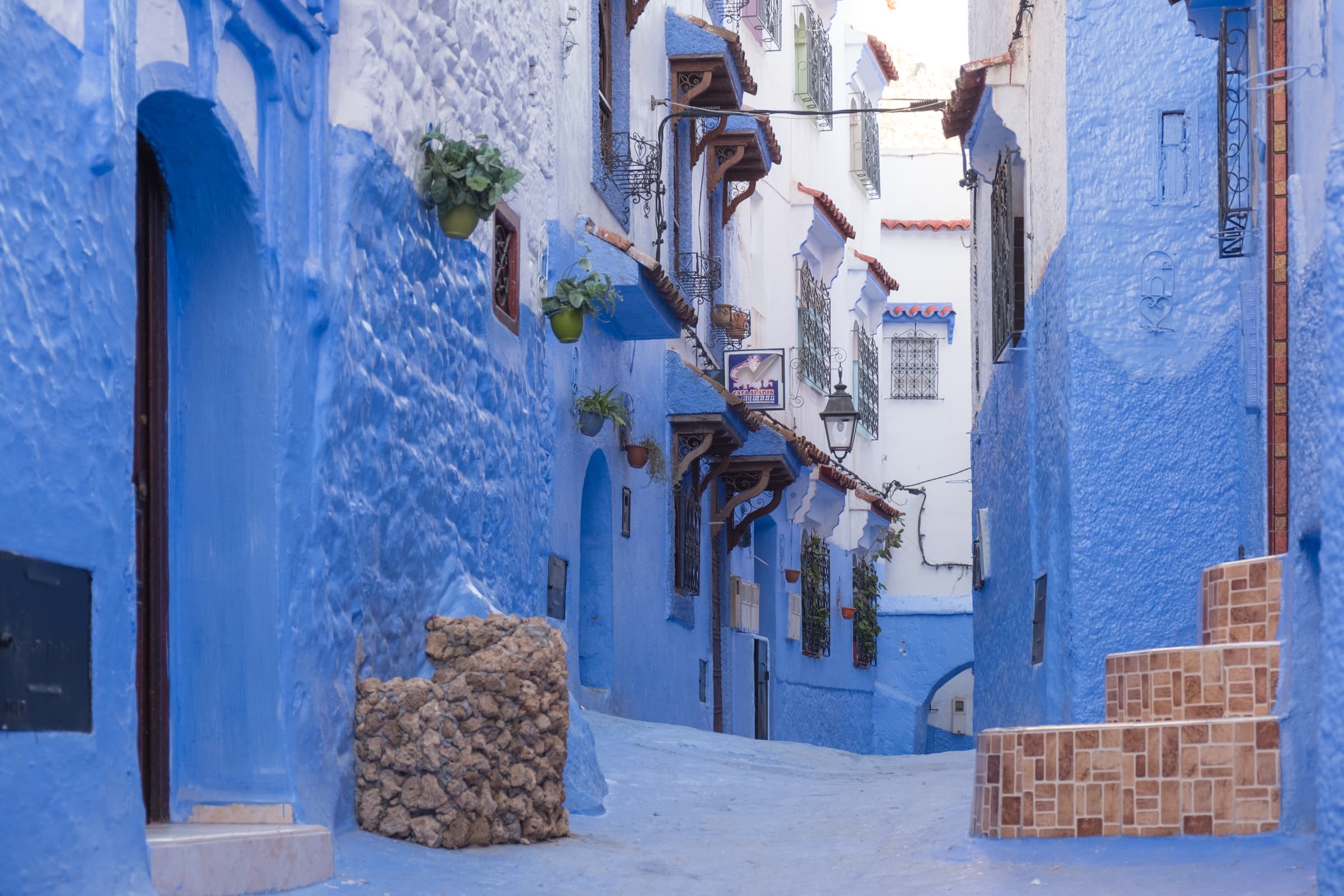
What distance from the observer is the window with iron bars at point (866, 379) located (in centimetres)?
2831

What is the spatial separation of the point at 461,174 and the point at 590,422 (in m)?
4.74

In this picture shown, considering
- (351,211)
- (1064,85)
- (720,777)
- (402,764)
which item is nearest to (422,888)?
(402,764)

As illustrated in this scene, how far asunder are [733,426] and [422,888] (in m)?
10.6

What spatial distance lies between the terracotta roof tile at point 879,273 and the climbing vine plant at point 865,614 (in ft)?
15.6

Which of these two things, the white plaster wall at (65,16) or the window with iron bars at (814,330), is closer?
the white plaster wall at (65,16)

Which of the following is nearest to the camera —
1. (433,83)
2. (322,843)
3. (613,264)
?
(322,843)

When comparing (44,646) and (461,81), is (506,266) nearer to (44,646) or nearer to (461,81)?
(461,81)

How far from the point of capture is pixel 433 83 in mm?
8461

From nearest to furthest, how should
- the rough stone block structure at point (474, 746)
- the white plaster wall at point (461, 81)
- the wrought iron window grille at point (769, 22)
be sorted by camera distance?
the rough stone block structure at point (474, 746)
the white plaster wall at point (461, 81)
the wrought iron window grille at point (769, 22)

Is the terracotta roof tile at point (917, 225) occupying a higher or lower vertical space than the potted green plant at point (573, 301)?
higher

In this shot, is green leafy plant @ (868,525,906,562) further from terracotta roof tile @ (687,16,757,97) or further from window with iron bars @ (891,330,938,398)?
terracotta roof tile @ (687,16,757,97)

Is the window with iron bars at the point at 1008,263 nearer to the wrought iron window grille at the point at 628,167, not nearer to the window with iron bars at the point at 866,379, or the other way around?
the wrought iron window grille at the point at 628,167

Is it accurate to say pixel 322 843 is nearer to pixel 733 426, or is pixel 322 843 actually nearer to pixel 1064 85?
pixel 1064 85

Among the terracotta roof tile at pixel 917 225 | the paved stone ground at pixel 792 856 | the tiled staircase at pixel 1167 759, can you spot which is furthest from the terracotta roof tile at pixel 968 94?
the terracotta roof tile at pixel 917 225
